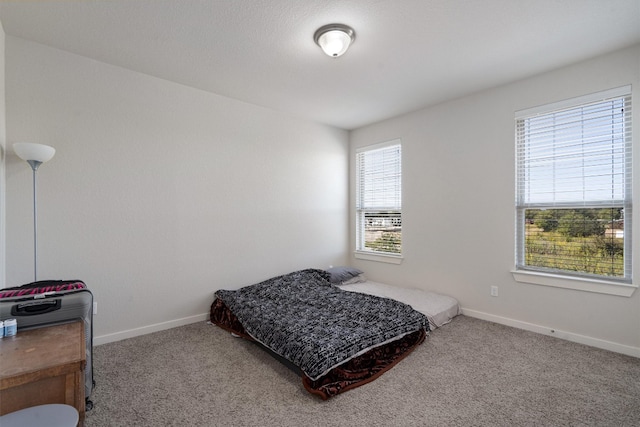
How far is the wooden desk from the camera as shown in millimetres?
1215

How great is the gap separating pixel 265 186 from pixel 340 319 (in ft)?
6.71

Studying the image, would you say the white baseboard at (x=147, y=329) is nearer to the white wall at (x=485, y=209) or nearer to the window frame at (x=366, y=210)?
the window frame at (x=366, y=210)

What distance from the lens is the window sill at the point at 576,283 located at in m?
2.54

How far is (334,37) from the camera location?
2.30 metres

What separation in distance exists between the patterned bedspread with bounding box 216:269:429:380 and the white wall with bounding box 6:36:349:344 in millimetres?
529

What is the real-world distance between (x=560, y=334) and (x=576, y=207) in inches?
48.3

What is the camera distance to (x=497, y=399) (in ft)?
6.42

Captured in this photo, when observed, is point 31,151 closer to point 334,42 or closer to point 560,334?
point 334,42

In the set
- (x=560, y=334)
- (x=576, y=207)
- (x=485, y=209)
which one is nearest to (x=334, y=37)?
(x=485, y=209)

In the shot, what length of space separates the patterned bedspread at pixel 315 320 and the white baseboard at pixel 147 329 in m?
0.36

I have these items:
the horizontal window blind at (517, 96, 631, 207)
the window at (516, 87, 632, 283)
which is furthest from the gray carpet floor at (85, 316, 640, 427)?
the horizontal window blind at (517, 96, 631, 207)

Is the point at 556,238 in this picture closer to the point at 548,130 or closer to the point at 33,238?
the point at 548,130

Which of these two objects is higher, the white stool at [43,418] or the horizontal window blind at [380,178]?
the horizontal window blind at [380,178]

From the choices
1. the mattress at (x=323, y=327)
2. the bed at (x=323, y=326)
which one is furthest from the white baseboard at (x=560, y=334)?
the mattress at (x=323, y=327)
